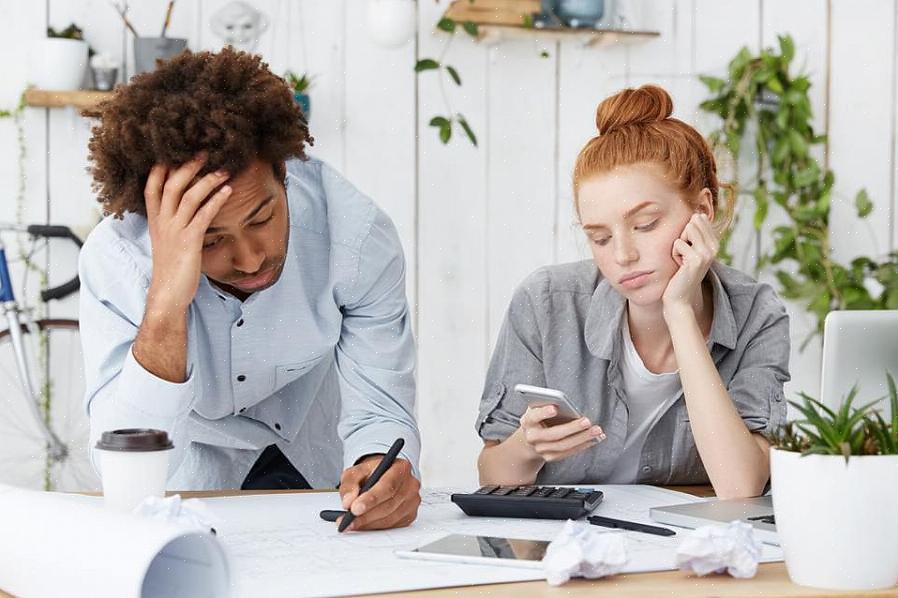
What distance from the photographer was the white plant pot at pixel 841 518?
96cm

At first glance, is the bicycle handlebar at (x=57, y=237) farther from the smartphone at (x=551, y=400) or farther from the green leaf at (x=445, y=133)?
the smartphone at (x=551, y=400)

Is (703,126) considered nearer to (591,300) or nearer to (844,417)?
(591,300)

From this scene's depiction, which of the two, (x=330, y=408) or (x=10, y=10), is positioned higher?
(x=10, y=10)

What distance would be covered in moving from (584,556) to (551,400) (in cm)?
42

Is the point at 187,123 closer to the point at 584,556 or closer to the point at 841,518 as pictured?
the point at 584,556

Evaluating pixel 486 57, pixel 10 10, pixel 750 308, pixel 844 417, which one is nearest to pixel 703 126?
pixel 486 57

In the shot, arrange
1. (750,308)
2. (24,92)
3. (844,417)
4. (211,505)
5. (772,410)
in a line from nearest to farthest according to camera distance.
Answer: (844,417) < (211,505) < (772,410) < (750,308) < (24,92)

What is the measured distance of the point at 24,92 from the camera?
10.0 ft

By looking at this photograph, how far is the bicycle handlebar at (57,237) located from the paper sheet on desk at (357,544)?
1867 millimetres

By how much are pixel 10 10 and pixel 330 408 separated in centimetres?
178

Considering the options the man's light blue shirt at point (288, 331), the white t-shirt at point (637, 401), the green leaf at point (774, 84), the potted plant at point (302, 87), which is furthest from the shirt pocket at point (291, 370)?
the green leaf at point (774, 84)

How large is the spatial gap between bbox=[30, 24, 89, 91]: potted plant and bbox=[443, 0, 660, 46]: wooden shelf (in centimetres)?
101

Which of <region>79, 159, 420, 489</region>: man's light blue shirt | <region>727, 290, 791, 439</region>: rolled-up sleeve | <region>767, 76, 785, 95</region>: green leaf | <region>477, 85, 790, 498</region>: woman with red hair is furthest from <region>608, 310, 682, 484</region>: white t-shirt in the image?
<region>767, 76, 785, 95</region>: green leaf

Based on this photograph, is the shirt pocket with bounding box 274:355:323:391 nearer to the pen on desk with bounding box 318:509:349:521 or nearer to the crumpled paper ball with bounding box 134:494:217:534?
the pen on desk with bounding box 318:509:349:521
